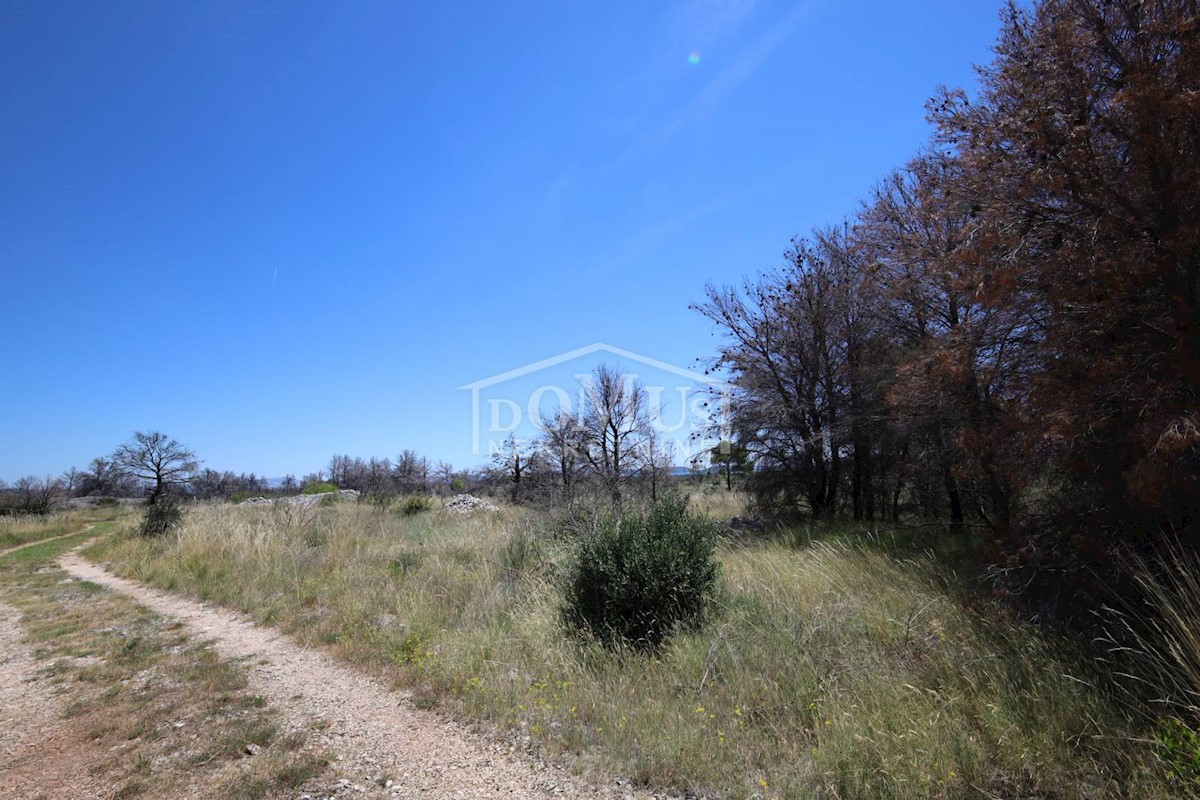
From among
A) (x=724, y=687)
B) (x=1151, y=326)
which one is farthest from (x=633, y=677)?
(x=1151, y=326)

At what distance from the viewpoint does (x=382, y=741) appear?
12.3 feet

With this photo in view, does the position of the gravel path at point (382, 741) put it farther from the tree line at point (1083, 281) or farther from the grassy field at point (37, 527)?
the grassy field at point (37, 527)

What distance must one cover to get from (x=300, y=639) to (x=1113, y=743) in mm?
7254

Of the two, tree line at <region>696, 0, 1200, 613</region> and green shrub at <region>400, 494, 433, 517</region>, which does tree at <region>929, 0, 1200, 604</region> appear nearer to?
tree line at <region>696, 0, 1200, 613</region>

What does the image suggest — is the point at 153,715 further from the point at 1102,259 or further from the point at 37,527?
the point at 37,527

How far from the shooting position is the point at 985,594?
17.2 ft

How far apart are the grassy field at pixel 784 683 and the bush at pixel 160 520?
403 inches

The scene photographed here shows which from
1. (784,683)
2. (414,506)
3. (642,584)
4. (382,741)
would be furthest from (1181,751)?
(414,506)

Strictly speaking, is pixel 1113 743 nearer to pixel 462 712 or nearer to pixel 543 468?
pixel 462 712

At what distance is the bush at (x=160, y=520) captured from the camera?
14.9m

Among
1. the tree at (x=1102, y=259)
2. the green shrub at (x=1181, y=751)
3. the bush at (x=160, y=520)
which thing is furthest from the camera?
the bush at (x=160, y=520)

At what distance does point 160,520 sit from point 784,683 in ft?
59.3

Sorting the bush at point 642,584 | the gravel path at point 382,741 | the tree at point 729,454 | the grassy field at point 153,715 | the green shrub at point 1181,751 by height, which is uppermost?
the tree at point 729,454

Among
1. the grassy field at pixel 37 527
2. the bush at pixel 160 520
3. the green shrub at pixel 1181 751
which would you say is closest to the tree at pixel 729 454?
the green shrub at pixel 1181 751
